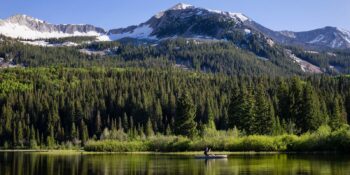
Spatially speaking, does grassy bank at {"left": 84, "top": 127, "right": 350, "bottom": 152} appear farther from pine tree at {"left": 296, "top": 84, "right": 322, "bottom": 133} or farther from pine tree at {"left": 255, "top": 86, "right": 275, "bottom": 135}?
pine tree at {"left": 296, "top": 84, "right": 322, "bottom": 133}

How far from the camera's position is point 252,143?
427ft

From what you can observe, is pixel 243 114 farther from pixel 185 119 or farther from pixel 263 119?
pixel 185 119

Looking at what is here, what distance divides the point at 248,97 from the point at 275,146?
3397 centimetres

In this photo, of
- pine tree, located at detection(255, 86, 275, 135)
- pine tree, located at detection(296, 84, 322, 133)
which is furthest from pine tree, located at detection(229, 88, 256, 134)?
pine tree, located at detection(296, 84, 322, 133)

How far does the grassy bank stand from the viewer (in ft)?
378

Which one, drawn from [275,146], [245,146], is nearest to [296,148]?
[275,146]

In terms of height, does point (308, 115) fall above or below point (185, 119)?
above

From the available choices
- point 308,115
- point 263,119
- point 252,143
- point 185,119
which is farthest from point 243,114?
point 252,143

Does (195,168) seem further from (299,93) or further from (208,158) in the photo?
(299,93)

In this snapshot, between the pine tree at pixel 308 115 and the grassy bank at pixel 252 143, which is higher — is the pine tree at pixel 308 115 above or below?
above

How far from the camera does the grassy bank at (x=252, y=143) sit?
11512cm

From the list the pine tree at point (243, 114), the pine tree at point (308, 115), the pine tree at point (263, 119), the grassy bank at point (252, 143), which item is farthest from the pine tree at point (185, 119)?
the pine tree at point (308, 115)

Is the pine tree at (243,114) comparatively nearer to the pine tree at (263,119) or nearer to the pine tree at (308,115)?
the pine tree at (263,119)

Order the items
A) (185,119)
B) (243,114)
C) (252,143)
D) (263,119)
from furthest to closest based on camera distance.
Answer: (243,114), (263,119), (185,119), (252,143)
